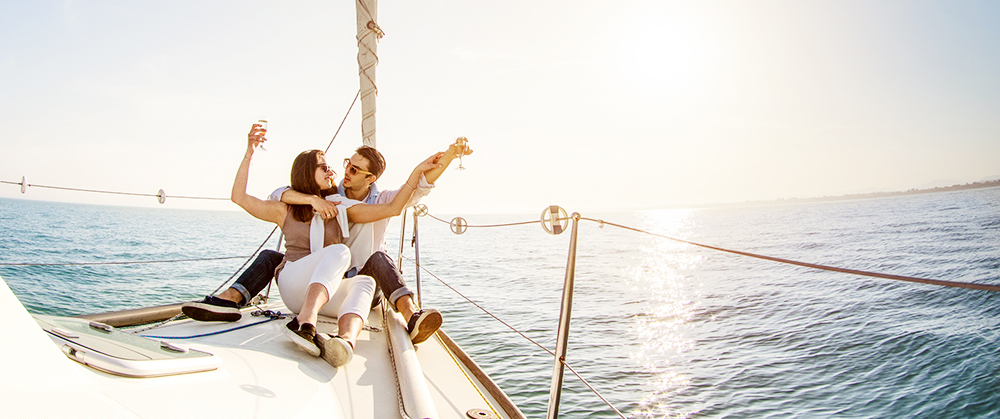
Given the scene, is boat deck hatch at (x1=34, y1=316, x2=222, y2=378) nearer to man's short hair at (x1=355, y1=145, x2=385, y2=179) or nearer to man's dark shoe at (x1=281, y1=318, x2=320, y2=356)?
man's dark shoe at (x1=281, y1=318, x2=320, y2=356)

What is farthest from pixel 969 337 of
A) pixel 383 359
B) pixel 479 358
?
pixel 383 359

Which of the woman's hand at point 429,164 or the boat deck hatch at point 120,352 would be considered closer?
the boat deck hatch at point 120,352

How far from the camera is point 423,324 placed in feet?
7.43

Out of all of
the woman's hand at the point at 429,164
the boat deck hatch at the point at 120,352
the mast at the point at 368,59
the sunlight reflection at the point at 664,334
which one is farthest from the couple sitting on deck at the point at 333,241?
the sunlight reflection at the point at 664,334

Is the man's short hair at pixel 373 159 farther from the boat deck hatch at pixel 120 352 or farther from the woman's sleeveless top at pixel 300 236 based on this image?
the boat deck hatch at pixel 120 352

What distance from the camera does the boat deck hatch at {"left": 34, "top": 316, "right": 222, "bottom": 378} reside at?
1126 millimetres

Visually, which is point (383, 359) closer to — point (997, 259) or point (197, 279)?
point (197, 279)

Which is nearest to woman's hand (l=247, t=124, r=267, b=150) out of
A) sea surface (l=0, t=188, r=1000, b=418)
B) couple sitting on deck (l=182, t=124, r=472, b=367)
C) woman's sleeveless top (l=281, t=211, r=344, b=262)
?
couple sitting on deck (l=182, t=124, r=472, b=367)

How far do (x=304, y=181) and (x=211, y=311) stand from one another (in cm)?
82

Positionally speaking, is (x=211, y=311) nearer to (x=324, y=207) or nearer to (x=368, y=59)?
(x=324, y=207)

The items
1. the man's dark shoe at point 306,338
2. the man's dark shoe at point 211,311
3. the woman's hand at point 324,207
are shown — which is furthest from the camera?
the woman's hand at point 324,207

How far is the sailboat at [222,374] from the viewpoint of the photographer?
897 mm

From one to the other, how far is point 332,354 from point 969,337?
863 centimetres

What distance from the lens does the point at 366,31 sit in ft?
12.9
